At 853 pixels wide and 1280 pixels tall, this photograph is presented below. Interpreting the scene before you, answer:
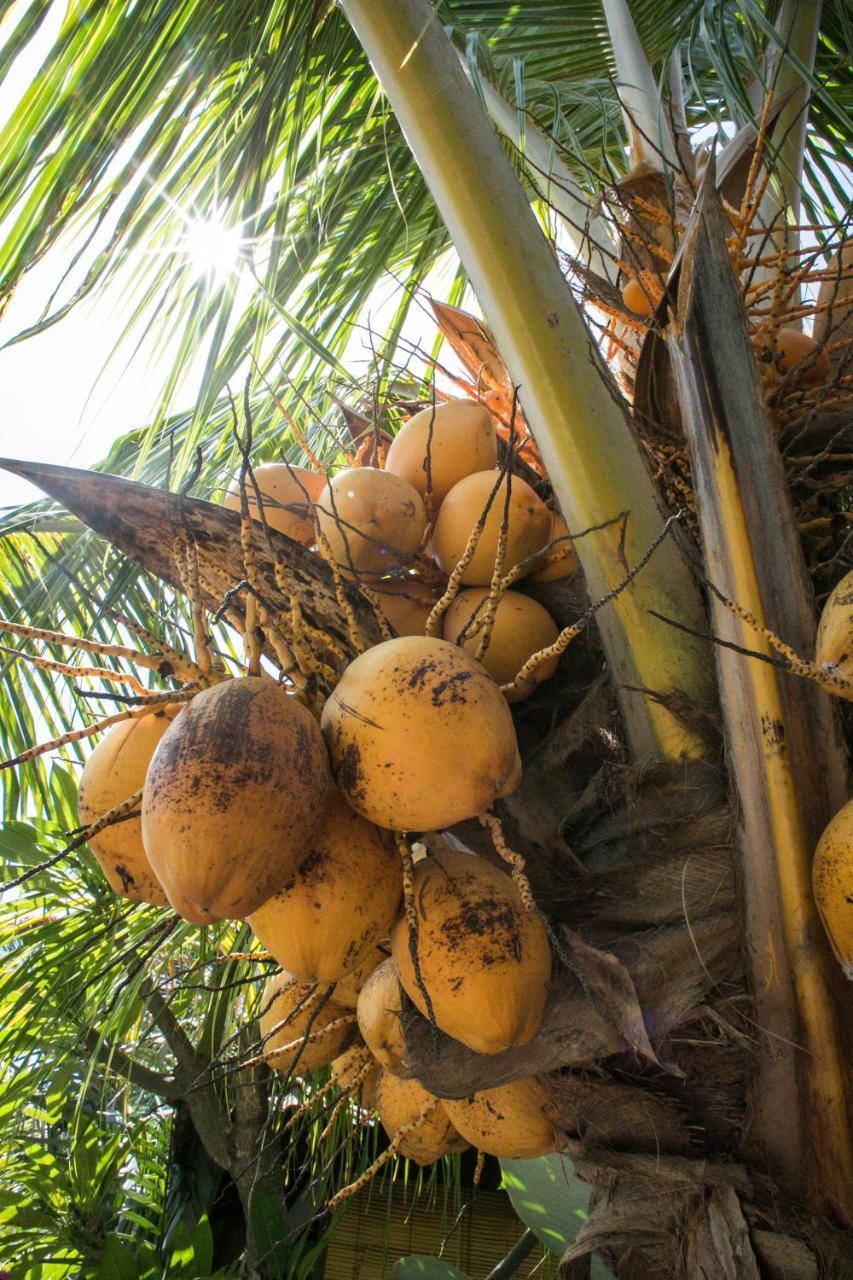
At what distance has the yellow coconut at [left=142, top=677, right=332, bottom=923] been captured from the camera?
0.78 m

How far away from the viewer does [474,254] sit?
1225 mm

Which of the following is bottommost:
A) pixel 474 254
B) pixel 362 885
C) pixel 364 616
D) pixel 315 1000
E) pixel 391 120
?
pixel 315 1000

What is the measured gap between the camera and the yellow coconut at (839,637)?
0.89 metres

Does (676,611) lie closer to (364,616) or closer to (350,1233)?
(364,616)

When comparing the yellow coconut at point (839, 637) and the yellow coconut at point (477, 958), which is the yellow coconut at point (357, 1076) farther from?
the yellow coconut at point (839, 637)

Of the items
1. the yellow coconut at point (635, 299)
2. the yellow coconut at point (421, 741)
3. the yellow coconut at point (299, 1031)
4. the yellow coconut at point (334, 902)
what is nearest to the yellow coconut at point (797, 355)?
the yellow coconut at point (635, 299)

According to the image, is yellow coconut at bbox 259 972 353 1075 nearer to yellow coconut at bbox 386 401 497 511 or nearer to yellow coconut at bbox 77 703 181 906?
yellow coconut at bbox 77 703 181 906

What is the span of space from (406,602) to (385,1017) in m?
0.51

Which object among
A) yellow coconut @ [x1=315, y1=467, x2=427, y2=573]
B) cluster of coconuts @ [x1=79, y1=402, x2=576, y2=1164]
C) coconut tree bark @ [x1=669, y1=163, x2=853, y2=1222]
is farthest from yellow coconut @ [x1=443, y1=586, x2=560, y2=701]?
coconut tree bark @ [x1=669, y1=163, x2=853, y2=1222]

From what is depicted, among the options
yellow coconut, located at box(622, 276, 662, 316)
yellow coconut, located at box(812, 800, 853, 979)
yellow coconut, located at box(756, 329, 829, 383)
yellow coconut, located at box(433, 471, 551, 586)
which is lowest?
yellow coconut, located at box(812, 800, 853, 979)

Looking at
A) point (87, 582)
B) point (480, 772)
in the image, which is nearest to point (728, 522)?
point (480, 772)

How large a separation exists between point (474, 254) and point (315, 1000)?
2.98 ft

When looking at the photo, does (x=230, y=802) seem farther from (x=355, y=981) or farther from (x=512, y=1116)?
(x=512, y=1116)

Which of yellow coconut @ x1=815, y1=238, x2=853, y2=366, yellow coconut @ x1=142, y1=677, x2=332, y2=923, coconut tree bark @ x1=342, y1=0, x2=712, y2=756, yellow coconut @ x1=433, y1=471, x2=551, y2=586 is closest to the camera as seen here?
yellow coconut @ x1=142, y1=677, x2=332, y2=923
